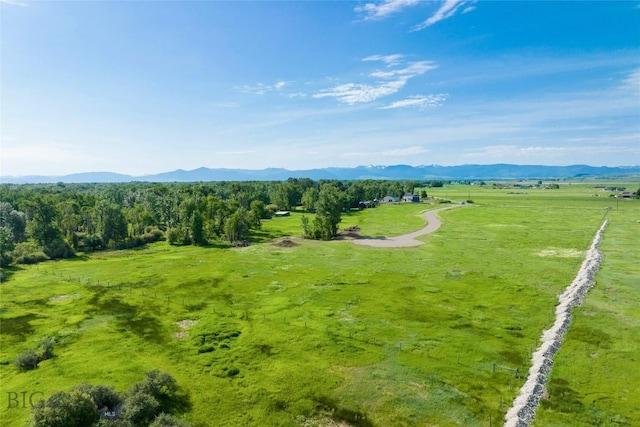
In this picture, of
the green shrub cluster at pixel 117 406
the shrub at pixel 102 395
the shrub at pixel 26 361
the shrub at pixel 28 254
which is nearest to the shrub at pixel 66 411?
the green shrub cluster at pixel 117 406

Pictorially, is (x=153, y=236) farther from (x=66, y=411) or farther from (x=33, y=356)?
(x=66, y=411)

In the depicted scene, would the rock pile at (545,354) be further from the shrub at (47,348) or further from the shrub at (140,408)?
the shrub at (47,348)

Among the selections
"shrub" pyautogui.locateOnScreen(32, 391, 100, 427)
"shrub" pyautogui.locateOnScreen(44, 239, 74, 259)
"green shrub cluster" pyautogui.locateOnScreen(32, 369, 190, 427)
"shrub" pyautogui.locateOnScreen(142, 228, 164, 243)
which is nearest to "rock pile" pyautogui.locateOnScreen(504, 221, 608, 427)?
"green shrub cluster" pyautogui.locateOnScreen(32, 369, 190, 427)

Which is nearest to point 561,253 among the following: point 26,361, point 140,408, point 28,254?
point 140,408

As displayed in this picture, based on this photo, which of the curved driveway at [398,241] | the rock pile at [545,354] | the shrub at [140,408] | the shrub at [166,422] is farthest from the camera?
the curved driveway at [398,241]

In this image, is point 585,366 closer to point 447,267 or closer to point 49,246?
point 447,267

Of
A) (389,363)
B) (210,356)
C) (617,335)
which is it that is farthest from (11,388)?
(617,335)
